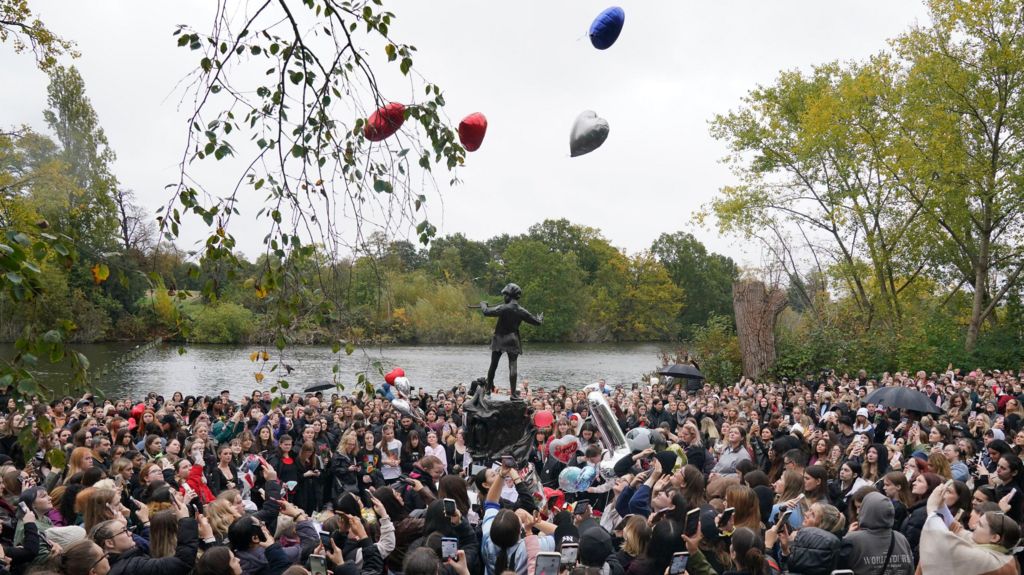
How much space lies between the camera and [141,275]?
132 inches

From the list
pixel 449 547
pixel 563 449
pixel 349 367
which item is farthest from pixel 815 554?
pixel 349 367

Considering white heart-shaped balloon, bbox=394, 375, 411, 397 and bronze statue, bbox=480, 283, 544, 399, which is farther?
white heart-shaped balloon, bbox=394, 375, 411, 397

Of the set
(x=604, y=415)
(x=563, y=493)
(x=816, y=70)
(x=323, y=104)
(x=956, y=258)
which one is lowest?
(x=563, y=493)

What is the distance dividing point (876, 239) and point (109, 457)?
84.4 ft

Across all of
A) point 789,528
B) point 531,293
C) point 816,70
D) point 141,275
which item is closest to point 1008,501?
point 789,528

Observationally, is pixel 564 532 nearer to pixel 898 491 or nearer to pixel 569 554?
pixel 569 554

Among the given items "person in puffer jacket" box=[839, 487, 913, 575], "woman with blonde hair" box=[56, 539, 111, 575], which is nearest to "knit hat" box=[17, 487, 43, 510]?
"woman with blonde hair" box=[56, 539, 111, 575]

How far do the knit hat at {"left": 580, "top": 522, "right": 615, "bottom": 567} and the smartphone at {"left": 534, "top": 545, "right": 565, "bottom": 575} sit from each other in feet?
1.94

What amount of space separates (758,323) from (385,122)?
2106cm

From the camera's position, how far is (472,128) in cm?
551

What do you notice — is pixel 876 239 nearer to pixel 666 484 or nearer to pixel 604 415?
pixel 604 415

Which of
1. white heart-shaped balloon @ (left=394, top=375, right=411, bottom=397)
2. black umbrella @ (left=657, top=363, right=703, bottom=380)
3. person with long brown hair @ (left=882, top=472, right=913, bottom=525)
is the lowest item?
person with long brown hair @ (left=882, top=472, right=913, bottom=525)

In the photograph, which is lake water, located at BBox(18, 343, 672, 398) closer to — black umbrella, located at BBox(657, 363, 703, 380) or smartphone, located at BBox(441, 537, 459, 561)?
black umbrella, located at BBox(657, 363, 703, 380)

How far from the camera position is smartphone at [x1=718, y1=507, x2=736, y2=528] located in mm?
5000
